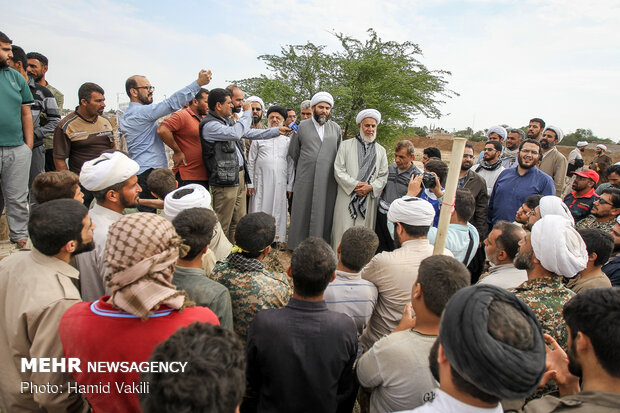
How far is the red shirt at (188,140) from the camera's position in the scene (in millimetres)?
4504

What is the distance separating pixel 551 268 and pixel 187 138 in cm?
408

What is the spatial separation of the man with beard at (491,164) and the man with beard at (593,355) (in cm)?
440

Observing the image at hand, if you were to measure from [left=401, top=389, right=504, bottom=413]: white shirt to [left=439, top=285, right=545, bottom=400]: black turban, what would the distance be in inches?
4.0

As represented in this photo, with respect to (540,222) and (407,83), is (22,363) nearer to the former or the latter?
(540,222)

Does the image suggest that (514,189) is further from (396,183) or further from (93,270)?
(93,270)

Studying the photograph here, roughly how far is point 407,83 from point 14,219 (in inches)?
336

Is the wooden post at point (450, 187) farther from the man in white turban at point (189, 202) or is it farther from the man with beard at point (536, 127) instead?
the man with beard at point (536, 127)

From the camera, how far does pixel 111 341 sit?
4.50 feet

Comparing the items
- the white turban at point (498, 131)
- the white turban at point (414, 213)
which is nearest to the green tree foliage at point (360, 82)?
the white turban at point (498, 131)

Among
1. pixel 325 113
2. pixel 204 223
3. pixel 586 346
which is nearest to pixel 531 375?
pixel 586 346

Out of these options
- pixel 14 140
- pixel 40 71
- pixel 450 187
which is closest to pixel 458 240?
pixel 450 187

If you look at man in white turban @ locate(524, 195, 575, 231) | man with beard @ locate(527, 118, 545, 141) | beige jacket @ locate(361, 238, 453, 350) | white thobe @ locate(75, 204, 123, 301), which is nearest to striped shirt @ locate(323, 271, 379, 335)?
beige jacket @ locate(361, 238, 453, 350)

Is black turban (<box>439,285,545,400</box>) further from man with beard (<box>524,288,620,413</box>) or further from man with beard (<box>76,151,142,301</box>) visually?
man with beard (<box>76,151,142,301</box>)

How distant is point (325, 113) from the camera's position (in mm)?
5289
